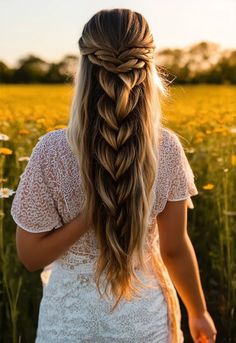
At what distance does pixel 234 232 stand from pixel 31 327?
0.97 metres

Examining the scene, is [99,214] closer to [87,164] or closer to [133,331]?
[87,164]

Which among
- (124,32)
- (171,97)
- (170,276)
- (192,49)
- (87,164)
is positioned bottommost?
(192,49)

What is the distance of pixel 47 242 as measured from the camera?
1399 mm

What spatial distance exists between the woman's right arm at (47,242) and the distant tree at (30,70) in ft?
71.6

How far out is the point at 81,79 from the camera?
4.41 ft

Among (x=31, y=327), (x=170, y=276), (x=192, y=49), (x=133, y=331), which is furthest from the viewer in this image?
(x=192, y=49)

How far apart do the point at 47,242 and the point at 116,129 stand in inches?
10.9

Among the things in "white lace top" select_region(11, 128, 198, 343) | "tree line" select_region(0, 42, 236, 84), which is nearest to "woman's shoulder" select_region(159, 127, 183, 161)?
"white lace top" select_region(11, 128, 198, 343)

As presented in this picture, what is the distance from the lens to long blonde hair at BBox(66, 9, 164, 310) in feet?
4.34

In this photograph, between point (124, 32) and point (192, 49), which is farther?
point (192, 49)

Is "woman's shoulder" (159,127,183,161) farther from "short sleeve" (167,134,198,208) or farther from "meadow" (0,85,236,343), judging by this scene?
"meadow" (0,85,236,343)

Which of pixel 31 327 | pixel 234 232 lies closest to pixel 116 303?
pixel 31 327

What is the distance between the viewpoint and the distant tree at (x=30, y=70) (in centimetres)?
2312

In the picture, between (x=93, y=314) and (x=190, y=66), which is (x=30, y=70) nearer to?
(x=190, y=66)
